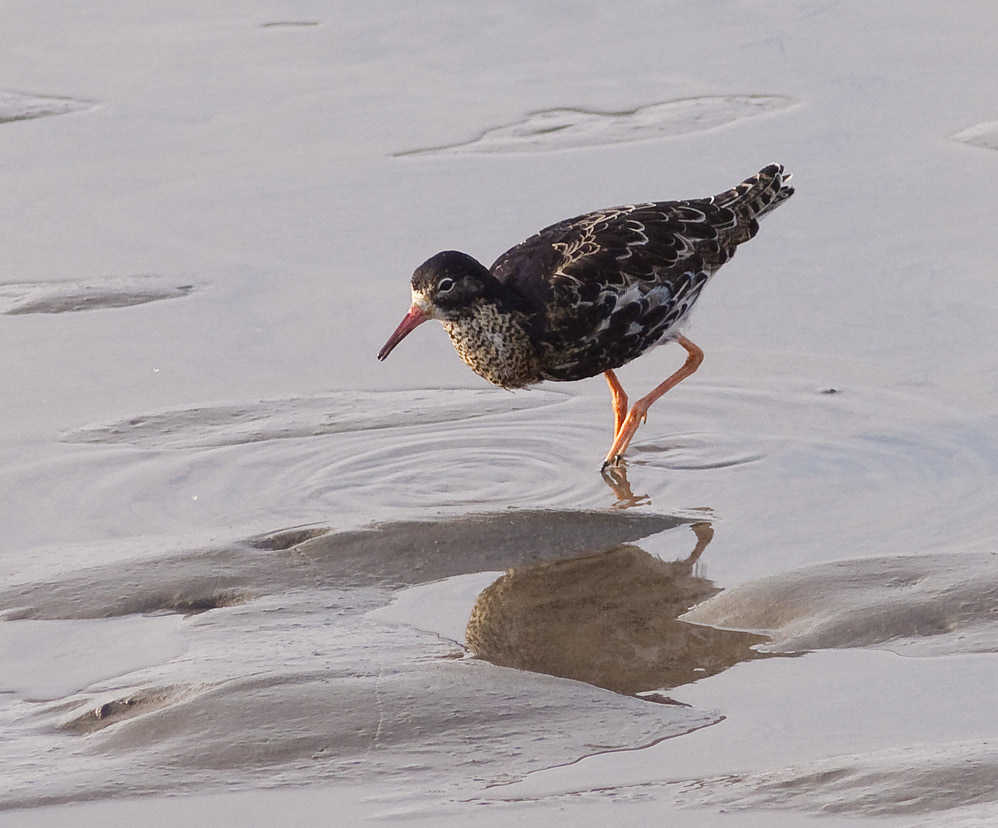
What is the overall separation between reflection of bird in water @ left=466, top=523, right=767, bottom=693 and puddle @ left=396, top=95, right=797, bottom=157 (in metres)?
5.88

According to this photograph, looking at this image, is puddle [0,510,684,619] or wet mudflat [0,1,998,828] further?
puddle [0,510,684,619]

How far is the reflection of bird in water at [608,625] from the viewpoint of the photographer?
642 centimetres

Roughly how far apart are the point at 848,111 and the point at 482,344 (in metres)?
5.35

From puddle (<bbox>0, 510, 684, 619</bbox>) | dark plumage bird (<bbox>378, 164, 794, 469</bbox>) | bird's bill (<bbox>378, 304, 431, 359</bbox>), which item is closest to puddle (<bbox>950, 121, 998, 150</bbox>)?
dark plumage bird (<bbox>378, 164, 794, 469</bbox>)

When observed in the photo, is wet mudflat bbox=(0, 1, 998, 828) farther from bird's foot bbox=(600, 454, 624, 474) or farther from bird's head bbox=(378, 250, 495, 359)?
bird's head bbox=(378, 250, 495, 359)

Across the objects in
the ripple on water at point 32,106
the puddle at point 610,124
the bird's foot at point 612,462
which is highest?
the ripple on water at point 32,106

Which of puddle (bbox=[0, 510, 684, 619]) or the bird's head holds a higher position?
the bird's head

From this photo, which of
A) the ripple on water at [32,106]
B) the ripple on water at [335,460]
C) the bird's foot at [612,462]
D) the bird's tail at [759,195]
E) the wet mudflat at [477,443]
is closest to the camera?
the wet mudflat at [477,443]

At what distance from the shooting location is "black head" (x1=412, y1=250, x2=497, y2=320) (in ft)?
28.9

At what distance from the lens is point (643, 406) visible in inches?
358

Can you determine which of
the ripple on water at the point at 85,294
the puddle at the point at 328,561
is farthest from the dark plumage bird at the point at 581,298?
the ripple on water at the point at 85,294

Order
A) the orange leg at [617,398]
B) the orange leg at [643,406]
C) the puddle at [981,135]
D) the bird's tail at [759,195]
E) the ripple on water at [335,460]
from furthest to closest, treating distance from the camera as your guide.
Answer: the puddle at [981,135], the bird's tail at [759,195], the orange leg at [617,398], the orange leg at [643,406], the ripple on water at [335,460]

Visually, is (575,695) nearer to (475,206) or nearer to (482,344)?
(482,344)

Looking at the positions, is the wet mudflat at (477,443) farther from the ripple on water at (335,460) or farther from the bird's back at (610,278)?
the bird's back at (610,278)
